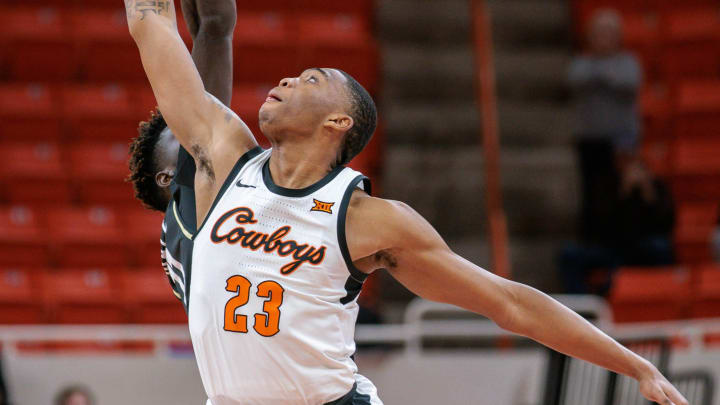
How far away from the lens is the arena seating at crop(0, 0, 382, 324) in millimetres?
7820

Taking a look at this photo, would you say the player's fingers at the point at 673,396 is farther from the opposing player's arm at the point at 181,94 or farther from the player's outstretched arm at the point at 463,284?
the opposing player's arm at the point at 181,94

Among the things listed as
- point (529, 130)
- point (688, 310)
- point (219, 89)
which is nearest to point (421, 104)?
point (529, 130)

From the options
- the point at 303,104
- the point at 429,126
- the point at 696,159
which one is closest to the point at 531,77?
the point at 429,126

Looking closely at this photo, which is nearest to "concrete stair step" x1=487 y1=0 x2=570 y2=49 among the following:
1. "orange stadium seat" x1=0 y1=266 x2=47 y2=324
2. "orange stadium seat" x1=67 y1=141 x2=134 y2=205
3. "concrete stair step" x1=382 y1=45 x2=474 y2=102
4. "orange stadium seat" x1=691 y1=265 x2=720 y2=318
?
"concrete stair step" x1=382 y1=45 x2=474 y2=102

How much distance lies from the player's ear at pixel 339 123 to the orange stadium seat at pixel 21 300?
527 centimetres

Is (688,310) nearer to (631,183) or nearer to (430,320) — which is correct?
(631,183)

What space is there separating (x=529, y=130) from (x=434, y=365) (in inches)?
146

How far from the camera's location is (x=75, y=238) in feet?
27.0

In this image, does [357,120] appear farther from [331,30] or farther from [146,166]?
[331,30]

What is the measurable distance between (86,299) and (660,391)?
18.5 ft

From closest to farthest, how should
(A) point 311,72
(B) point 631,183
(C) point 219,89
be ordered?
(A) point 311,72
(C) point 219,89
(B) point 631,183

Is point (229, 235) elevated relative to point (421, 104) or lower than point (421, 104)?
lower

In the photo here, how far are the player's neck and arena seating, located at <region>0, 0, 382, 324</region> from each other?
16.1ft

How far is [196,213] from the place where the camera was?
314cm
